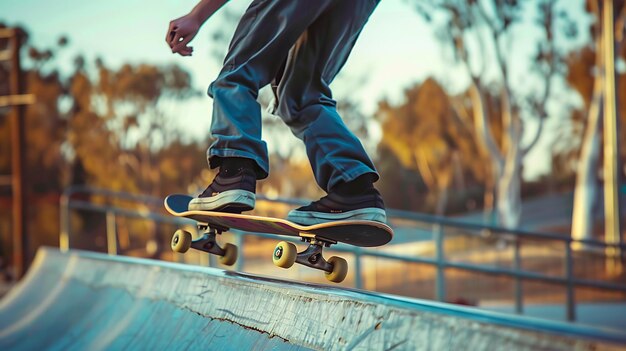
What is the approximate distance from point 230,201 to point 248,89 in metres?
0.38

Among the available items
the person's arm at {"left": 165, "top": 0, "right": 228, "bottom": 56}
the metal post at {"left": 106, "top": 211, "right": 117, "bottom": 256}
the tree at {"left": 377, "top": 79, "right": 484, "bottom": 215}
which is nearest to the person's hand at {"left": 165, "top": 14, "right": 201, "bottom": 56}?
the person's arm at {"left": 165, "top": 0, "right": 228, "bottom": 56}

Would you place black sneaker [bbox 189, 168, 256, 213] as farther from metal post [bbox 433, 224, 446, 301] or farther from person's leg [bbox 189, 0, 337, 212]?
metal post [bbox 433, 224, 446, 301]

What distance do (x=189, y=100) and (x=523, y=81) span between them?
51.9 feet

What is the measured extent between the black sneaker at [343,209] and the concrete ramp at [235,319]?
32 centimetres

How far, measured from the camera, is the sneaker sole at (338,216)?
8.68 feet

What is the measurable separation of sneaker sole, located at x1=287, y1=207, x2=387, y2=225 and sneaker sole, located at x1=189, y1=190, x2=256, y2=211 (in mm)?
154

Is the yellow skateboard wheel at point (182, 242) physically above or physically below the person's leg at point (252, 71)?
below

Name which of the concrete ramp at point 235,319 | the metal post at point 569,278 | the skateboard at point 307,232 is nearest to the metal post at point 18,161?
the concrete ramp at point 235,319

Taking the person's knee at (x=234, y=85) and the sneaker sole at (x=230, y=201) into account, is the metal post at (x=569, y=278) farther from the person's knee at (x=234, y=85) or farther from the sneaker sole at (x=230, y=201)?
the person's knee at (x=234, y=85)

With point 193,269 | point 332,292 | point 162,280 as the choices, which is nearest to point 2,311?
point 162,280

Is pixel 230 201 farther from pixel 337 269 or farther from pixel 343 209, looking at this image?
pixel 337 269

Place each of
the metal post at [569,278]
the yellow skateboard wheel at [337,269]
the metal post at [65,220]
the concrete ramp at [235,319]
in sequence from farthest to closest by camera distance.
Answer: the metal post at [65,220]
the metal post at [569,278]
the yellow skateboard wheel at [337,269]
the concrete ramp at [235,319]

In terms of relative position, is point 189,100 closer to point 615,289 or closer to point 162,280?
point 615,289

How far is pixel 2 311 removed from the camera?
5.54 m
